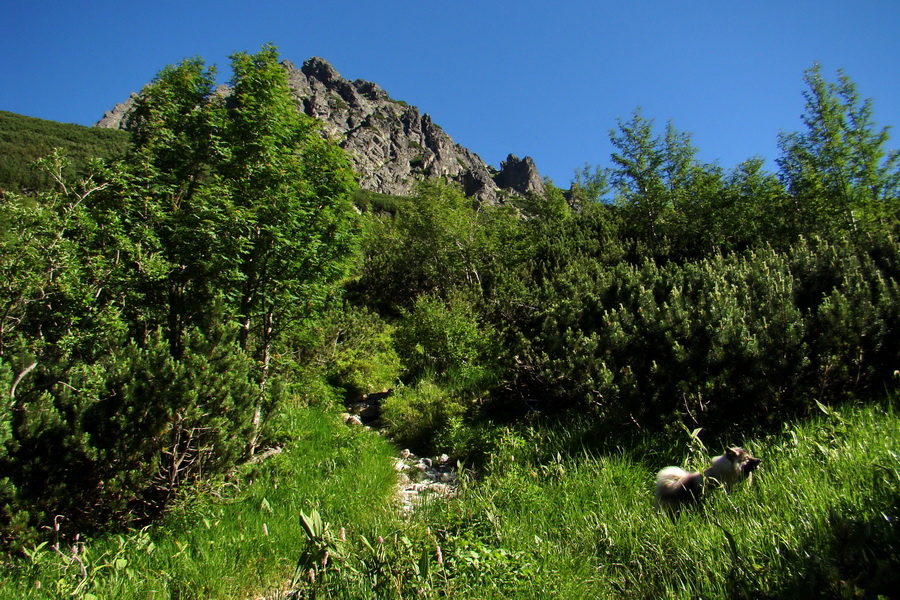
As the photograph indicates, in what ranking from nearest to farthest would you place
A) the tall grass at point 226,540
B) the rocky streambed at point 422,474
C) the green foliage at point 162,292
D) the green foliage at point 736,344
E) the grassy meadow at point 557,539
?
1. the grassy meadow at point 557,539
2. the tall grass at point 226,540
3. the green foliage at point 162,292
4. the green foliage at point 736,344
5. the rocky streambed at point 422,474

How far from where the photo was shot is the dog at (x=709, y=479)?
2.95 meters

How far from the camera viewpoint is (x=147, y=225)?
5.50 m

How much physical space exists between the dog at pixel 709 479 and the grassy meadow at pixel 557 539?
0.28 ft

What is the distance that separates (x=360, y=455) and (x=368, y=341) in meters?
7.21

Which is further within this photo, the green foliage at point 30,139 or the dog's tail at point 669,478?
the green foliage at point 30,139

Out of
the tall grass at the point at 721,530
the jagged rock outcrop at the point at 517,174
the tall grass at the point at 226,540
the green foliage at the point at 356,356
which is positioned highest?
the jagged rock outcrop at the point at 517,174

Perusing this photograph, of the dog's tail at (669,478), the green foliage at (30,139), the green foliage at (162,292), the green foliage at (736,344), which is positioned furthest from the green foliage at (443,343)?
the green foliage at (30,139)

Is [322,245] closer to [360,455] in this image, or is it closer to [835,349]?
[360,455]

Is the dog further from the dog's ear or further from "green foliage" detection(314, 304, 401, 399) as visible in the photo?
"green foliage" detection(314, 304, 401, 399)

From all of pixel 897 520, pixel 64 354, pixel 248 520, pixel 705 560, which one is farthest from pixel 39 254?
pixel 897 520

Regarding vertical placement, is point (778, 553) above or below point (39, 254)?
below

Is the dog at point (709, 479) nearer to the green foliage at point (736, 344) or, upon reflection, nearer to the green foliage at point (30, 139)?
the green foliage at point (736, 344)

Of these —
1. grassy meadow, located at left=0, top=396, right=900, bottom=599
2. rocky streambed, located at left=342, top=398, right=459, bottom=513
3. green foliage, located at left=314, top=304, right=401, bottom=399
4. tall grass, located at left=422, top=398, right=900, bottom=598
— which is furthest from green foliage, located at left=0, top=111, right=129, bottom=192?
tall grass, located at left=422, top=398, right=900, bottom=598

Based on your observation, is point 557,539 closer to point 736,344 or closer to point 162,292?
point 736,344
